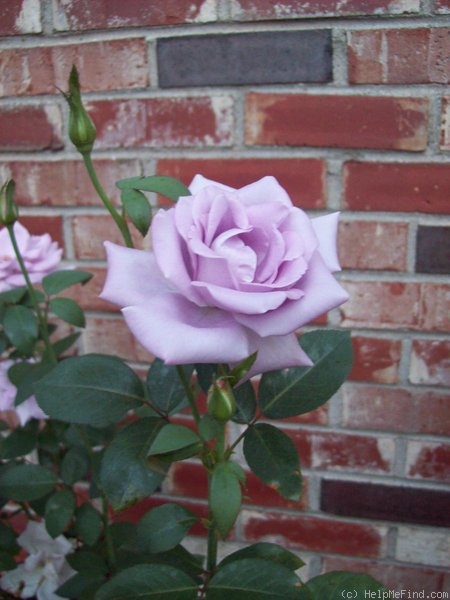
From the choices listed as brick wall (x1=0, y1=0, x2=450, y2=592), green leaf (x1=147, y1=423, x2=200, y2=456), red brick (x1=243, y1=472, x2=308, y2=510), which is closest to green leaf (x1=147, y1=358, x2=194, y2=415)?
green leaf (x1=147, y1=423, x2=200, y2=456)

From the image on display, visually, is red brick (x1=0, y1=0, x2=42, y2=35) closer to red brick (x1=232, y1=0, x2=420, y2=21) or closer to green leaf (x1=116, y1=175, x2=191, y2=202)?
red brick (x1=232, y1=0, x2=420, y2=21)

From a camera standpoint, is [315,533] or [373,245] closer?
[373,245]

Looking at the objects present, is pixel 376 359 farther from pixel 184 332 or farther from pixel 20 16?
pixel 20 16

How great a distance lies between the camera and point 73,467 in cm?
82

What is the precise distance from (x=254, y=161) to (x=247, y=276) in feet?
1.63

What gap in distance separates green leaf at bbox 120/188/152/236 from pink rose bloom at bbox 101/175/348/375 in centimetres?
4

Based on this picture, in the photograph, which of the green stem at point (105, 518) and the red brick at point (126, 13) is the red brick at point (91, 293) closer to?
the green stem at point (105, 518)

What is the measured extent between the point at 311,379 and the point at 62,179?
561mm

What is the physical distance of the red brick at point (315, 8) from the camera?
794 mm

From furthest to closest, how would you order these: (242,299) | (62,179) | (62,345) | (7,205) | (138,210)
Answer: (62,179), (62,345), (7,205), (138,210), (242,299)

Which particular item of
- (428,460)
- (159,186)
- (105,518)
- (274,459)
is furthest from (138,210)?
(428,460)

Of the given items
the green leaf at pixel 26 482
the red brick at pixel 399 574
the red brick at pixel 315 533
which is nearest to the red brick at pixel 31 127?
the green leaf at pixel 26 482

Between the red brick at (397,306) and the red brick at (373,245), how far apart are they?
0.09 feet

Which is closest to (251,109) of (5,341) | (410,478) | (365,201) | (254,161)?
(254,161)
